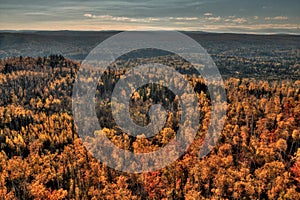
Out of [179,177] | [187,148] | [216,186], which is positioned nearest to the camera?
[216,186]

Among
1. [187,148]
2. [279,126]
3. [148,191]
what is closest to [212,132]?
[187,148]

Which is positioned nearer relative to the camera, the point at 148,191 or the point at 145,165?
the point at 148,191

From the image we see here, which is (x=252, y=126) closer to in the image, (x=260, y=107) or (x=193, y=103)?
(x=260, y=107)

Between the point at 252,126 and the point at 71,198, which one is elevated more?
the point at 252,126

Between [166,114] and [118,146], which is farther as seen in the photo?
[166,114]

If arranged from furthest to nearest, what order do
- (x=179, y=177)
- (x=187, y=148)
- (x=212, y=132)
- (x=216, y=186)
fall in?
(x=212, y=132) < (x=187, y=148) < (x=179, y=177) < (x=216, y=186)

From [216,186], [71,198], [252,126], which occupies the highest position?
[252,126]

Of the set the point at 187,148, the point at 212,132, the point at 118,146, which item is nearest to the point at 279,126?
the point at 212,132

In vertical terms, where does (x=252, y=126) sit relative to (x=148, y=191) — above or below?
above

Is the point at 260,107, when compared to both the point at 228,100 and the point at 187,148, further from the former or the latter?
the point at 187,148
